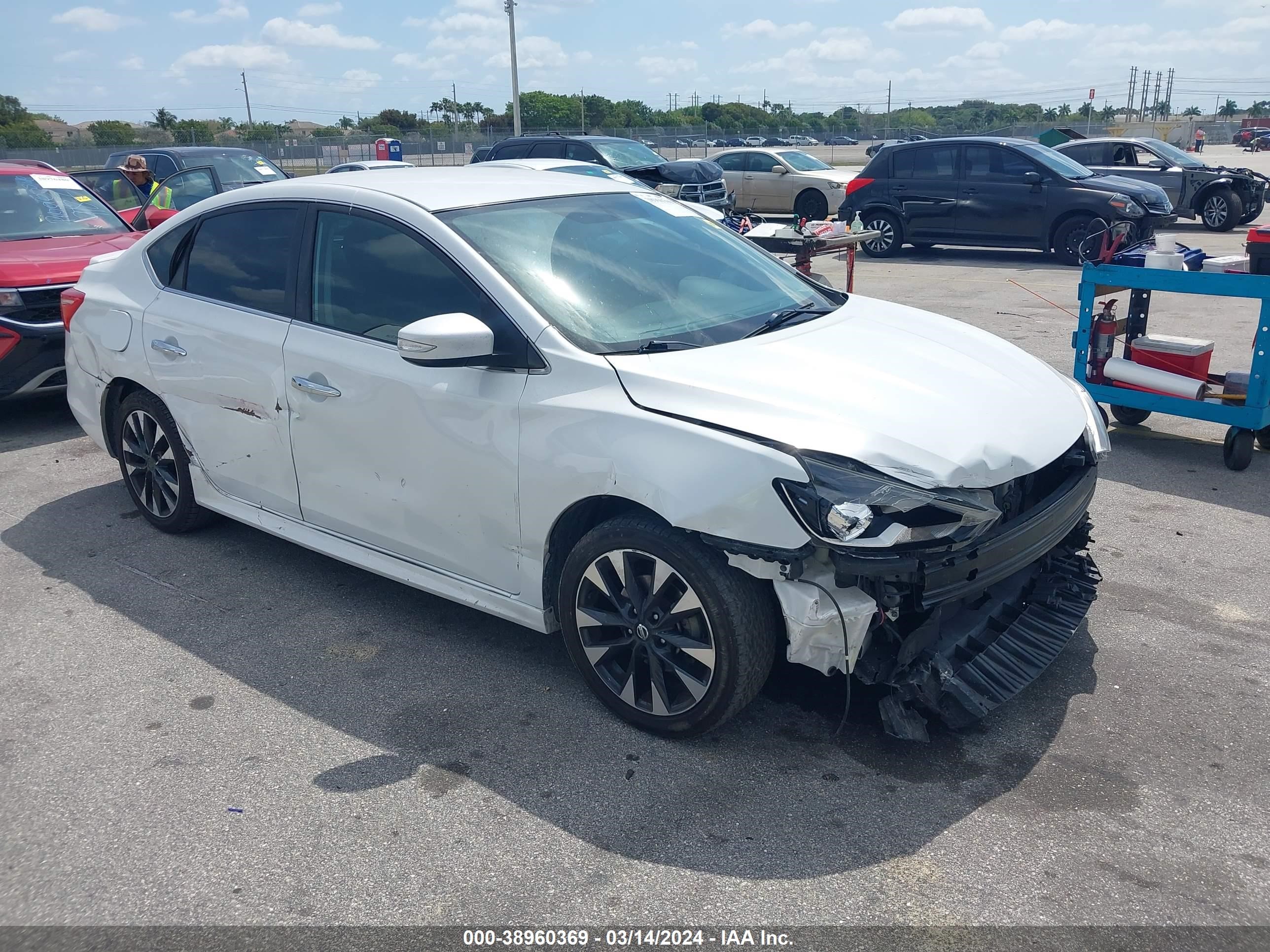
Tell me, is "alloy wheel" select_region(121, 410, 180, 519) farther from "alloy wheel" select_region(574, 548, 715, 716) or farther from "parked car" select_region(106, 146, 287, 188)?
"parked car" select_region(106, 146, 287, 188)

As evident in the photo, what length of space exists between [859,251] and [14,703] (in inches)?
600

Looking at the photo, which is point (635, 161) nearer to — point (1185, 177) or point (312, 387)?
point (1185, 177)

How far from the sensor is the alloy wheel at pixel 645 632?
3.17 m

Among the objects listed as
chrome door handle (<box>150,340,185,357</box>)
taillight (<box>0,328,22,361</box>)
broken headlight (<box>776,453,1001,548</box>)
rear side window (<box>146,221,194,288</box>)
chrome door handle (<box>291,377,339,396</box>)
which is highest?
rear side window (<box>146,221,194,288</box>)

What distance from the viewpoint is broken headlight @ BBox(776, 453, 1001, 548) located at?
2.89m

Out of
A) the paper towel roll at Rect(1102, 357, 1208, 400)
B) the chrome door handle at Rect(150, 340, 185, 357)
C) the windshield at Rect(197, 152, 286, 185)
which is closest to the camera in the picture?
the chrome door handle at Rect(150, 340, 185, 357)

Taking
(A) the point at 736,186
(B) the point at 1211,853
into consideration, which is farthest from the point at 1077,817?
(A) the point at 736,186

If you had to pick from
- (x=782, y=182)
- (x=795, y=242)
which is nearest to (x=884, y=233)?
(x=782, y=182)

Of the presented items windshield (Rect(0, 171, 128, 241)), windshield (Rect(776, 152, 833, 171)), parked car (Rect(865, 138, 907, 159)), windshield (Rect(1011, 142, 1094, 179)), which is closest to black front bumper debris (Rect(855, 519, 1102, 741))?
windshield (Rect(0, 171, 128, 241))

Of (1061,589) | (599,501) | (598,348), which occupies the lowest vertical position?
(1061,589)

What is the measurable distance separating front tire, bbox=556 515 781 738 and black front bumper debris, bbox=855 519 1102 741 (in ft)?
1.23

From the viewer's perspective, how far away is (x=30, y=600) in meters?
4.57

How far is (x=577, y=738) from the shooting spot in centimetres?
343

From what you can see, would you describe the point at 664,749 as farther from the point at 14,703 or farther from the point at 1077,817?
the point at 14,703
